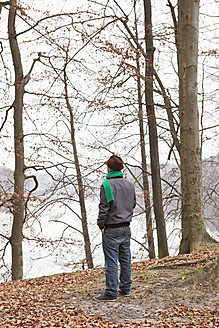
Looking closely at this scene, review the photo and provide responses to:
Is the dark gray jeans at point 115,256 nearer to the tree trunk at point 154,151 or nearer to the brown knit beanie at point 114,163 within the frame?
the brown knit beanie at point 114,163

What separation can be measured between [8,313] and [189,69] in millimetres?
6478

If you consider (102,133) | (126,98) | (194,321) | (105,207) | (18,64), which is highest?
(18,64)

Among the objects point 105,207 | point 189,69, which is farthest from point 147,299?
point 189,69

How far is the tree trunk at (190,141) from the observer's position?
780 centimetres

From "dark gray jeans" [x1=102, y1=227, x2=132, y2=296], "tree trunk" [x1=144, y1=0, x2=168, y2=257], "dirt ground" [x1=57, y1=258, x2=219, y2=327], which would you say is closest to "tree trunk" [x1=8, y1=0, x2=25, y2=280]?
"tree trunk" [x1=144, y1=0, x2=168, y2=257]

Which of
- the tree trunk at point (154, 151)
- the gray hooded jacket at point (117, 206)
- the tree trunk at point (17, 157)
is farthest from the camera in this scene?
the tree trunk at point (17, 157)

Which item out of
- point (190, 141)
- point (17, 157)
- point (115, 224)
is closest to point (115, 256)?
point (115, 224)

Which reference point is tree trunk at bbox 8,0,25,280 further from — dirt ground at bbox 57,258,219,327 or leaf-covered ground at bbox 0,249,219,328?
dirt ground at bbox 57,258,219,327

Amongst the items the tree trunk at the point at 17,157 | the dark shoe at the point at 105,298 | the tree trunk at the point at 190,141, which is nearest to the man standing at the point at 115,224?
the dark shoe at the point at 105,298

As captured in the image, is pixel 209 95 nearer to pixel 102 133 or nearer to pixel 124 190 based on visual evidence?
pixel 102 133

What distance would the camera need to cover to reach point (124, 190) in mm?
4891

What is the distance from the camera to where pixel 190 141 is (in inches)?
316

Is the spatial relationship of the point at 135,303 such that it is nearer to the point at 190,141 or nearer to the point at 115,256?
the point at 115,256

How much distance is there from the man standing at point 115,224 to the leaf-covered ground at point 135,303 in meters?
0.24
